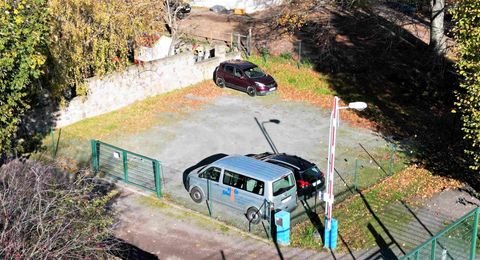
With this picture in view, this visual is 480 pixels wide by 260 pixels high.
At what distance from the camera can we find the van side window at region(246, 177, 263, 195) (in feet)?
63.0

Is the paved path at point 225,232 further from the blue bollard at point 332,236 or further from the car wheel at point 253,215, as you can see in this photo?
the car wheel at point 253,215

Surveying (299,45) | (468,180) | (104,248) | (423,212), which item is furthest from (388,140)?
(104,248)

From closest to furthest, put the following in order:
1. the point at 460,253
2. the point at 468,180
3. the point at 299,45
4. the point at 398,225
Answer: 1. the point at 460,253
2. the point at 398,225
3. the point at 468,180
4. the point at 299,45

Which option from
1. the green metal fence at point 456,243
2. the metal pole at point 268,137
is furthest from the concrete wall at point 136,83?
the green metal fence at point 456,243

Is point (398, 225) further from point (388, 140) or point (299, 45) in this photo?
point (299, 45)

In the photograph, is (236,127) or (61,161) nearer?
(61,161)

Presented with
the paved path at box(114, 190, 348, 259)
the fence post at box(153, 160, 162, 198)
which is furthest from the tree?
the fence post at box(153, 160, 162, 198)

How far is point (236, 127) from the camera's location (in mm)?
27875

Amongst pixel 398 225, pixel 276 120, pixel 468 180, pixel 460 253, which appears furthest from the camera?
pixel 276 120

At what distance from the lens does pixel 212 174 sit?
20.5 m

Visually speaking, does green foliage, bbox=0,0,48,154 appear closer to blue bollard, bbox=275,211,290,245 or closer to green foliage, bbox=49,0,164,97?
green foliage, bbox=49,0,164,97

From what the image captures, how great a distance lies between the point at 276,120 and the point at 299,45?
379 inches

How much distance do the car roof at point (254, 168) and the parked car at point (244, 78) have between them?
11453 mm

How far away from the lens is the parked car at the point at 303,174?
67.3ft
